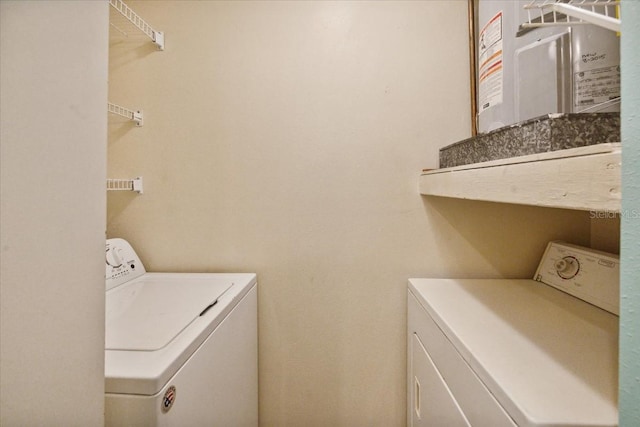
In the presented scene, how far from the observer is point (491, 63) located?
0.86m

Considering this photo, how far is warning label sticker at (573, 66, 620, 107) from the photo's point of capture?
0.59 metres

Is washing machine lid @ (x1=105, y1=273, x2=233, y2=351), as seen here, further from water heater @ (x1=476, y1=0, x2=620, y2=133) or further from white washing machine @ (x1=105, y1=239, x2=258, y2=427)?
water heater @ (x1=476, y1=0, x2=620, y2=133)

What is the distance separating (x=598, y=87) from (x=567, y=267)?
70 cm

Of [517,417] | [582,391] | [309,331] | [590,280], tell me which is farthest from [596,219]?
[309,331]

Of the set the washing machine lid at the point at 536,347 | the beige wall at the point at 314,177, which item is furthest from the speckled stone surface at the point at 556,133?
the beige wall at the point at 314,177

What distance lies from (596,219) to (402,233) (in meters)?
0.77

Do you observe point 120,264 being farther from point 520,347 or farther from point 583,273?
point 583,273

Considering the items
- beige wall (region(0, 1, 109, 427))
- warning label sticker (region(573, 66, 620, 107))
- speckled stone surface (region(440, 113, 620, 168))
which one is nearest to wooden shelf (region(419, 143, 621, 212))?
speckled stone surface (region(440, 113, 620, 168))

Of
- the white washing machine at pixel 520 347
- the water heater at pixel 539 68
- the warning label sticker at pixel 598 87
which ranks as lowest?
the white washing machine at pixel 520 347

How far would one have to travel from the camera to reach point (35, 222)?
0.99ft

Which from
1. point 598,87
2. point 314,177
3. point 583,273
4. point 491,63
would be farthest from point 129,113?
point 583,273

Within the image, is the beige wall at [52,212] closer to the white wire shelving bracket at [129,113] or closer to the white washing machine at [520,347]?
the white washing machine at [520,347]

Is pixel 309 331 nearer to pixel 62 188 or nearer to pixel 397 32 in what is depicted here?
pixel 62 188

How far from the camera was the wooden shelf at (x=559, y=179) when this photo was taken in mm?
333
